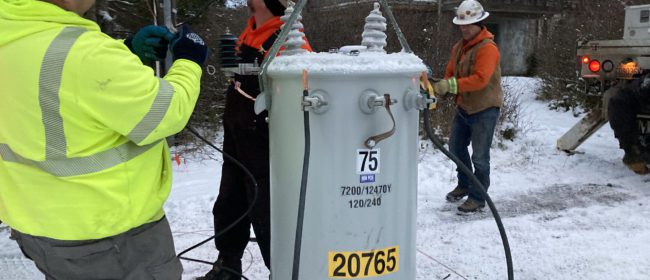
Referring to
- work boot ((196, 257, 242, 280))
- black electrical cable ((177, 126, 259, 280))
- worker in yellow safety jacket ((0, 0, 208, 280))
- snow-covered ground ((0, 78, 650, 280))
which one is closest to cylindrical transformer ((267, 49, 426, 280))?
worker in yellow safety jacket ((0, 0, 208, 280))

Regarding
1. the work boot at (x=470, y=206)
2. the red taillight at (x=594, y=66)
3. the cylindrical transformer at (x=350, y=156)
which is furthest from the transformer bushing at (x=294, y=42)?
the red taillight at (x=594, y=66)

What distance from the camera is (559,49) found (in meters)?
11.7

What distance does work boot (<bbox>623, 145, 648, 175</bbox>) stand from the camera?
5.75m

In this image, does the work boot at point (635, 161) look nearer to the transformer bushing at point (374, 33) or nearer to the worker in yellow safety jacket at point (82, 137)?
the transformer bushing at point (374, 33)

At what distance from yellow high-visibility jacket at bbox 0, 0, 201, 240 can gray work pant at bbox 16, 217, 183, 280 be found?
0.05 meters

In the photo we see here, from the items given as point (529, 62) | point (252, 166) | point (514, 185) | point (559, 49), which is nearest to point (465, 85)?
point (514, 185)

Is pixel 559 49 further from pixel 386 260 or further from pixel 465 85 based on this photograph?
pixel 386 260

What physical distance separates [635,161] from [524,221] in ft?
7.04

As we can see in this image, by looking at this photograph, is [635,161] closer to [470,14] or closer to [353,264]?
[470,14]

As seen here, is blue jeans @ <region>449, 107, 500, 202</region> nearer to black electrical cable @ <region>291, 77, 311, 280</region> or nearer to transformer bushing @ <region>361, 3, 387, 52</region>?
transformer bushing @ <region>361, 3, 387, 52</region>

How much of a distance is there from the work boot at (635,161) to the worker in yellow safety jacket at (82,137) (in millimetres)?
5306

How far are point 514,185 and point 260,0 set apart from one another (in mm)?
3740

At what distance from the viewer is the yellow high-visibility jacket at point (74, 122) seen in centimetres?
154

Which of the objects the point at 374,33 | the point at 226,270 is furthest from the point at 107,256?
the point at 226,270
